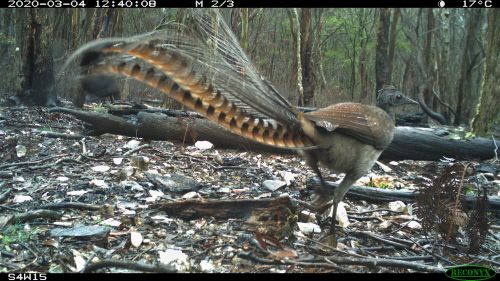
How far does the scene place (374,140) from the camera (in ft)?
10.7

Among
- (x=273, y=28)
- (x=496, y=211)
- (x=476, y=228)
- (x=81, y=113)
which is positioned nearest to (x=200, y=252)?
(x=476, y=228)

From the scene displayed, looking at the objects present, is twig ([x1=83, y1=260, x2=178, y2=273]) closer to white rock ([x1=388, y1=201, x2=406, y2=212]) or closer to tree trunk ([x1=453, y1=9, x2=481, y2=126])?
white rock ([x1=388, y1=201, x2=406, y2=212])

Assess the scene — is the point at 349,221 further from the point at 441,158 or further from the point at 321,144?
the point at 441,158

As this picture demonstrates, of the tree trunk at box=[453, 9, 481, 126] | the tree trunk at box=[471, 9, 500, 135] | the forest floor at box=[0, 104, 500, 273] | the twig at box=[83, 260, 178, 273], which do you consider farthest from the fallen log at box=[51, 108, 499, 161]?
the tree trunk at box=[453, 9, 481, 126]

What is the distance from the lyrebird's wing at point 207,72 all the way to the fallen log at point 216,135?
300 cm

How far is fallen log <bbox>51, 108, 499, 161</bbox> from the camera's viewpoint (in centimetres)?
595

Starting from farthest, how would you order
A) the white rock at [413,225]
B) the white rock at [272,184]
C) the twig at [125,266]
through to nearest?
the white rock at [272,184], the white rock at [413,225], the twig at [125,266]

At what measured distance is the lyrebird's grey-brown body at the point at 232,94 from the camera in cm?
227

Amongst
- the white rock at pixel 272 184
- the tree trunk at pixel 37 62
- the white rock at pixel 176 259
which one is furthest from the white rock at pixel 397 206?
the tree trunk at pixel 37 62

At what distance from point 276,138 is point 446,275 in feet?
4.06

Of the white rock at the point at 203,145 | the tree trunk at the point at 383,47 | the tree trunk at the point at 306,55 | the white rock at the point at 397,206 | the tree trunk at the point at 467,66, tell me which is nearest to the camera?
the white rock at the point at 397,206

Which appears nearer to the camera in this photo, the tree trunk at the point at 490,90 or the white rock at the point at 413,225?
the white rock at the point at 413,225

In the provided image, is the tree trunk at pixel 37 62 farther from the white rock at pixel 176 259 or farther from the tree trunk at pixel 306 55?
the tree trunk at pixel 306 55

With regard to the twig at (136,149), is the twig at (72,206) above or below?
below
